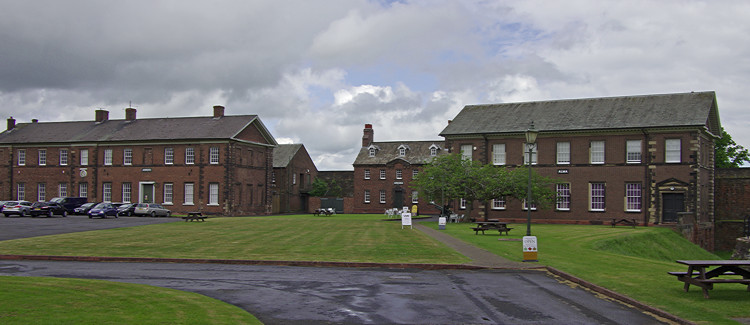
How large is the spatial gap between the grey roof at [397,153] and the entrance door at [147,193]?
77.0 feet

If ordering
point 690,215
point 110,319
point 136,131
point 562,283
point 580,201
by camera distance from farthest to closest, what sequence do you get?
point 136,131 → point 580,201 → point 690,215 → point 562,283 → point 110,319

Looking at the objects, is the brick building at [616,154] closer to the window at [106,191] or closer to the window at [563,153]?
the window at [563,153]

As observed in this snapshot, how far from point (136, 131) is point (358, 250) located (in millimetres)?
49203

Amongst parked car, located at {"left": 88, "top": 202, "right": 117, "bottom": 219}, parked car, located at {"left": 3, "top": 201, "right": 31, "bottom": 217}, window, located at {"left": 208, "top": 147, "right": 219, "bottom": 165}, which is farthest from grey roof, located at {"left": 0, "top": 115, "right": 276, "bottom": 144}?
parked car, located at {"left": 3, "top": 201, "right": 31, "bottom": 217}

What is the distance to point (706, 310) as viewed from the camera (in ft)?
39.2

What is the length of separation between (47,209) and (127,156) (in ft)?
49.9

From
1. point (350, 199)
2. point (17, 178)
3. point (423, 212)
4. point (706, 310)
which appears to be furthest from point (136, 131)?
point (706, 310)

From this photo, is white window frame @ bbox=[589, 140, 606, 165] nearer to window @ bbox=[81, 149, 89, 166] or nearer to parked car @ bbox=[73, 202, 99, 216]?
parked car @ bbox=[73, 202, 99, 216]

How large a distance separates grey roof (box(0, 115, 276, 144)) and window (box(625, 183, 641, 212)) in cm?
3672

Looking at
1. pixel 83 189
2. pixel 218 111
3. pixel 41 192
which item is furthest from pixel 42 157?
pixel 218 111

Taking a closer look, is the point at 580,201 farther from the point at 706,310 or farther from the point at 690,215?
the point at 706,310

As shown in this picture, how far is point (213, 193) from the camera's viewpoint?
61.4 metres

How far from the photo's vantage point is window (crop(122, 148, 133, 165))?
211ft

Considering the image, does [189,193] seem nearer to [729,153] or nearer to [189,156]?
[189,156]
